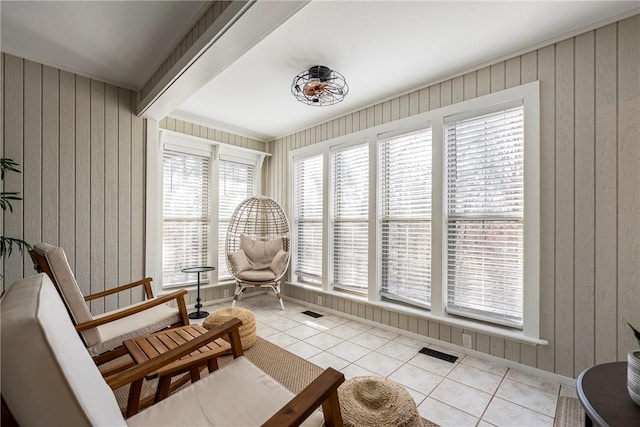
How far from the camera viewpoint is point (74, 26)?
2129mm

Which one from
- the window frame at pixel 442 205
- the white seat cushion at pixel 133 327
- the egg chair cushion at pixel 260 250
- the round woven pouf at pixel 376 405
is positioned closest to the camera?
the round woven pouf at pixel 376 405

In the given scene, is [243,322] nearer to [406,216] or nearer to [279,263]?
[279,263]

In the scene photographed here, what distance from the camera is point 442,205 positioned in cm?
283

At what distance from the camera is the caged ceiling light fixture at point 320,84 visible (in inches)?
105

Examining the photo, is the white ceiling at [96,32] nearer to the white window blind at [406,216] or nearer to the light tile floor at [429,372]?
the white window blind at [406,216]

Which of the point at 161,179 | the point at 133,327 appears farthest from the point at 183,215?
the point at 133,327

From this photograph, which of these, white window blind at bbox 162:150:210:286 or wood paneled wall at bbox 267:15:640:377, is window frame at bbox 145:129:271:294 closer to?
white window blind at bbox 162:150:210:286

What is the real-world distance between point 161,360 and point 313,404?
766 mm

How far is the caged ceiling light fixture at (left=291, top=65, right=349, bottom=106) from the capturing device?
2.66m

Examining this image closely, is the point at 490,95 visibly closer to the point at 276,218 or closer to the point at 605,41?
the point at 605,41

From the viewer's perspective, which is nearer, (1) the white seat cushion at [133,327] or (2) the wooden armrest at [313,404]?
(2) the wooden armrest at [313,404]

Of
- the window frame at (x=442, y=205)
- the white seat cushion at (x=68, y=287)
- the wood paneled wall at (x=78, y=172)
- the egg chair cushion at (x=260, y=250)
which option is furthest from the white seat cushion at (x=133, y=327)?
the window frame at (x=442, y=205)

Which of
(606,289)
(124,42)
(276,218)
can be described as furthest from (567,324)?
(124,42)

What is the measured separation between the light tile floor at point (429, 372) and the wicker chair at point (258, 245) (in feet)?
1.94
